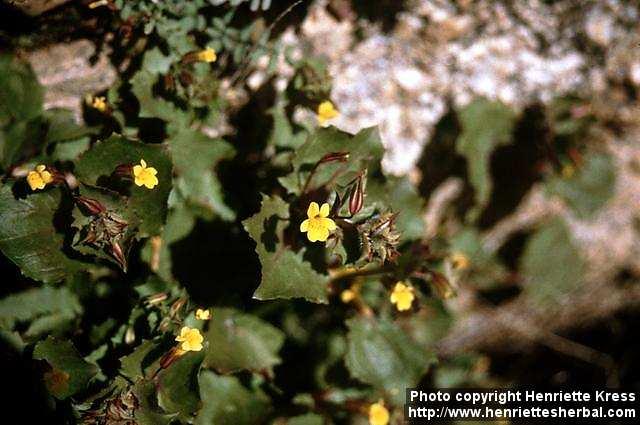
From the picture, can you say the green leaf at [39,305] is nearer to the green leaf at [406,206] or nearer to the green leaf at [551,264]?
the green leaf at [406,206]

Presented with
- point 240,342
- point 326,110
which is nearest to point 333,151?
point 326,110

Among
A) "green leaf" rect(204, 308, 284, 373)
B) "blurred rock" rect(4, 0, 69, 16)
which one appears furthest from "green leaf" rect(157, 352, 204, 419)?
"blurred rock" rect(4, 0, 69, 16)

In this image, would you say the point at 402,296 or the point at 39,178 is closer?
the point at 39,178

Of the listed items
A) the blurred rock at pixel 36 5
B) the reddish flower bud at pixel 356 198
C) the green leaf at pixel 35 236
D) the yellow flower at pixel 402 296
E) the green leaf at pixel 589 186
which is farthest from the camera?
the green leaf at pixel 589 186

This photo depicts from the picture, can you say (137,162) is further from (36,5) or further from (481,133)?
(481,133)

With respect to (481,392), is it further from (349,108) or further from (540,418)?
(349,108)

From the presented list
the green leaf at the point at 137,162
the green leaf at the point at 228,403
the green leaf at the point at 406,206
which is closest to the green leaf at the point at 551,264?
the green leaf at the point at 406,206
